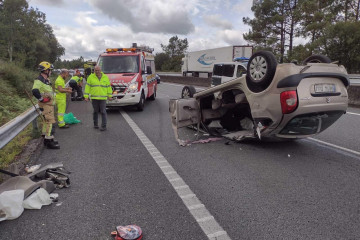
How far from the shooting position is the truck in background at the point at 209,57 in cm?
2775

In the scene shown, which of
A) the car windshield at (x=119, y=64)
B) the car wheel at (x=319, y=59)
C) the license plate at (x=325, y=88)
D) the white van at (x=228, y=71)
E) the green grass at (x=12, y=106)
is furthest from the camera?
the white van at (x=228, y=71)

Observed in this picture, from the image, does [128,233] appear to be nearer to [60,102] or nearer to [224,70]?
[60,102]

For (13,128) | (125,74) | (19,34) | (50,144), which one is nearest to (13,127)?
(13,128)

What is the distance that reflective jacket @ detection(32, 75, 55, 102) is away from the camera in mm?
5402

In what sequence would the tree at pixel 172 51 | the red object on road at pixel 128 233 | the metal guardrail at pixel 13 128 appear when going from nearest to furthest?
the red object on road at pixel 128 233
the metal guardrail at pixel 13 128
the tree at pixel 172 51

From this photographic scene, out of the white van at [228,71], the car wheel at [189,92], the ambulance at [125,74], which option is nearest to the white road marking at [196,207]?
the car wheel at [189,92]

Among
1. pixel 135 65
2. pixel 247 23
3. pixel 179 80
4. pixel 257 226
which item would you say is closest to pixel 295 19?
pixel 247 23

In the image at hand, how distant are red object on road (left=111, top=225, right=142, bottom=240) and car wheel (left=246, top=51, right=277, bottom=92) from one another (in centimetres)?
306

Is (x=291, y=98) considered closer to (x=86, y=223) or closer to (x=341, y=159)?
(x=341, y=159)

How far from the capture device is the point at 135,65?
34.0 feet

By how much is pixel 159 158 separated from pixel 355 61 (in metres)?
28.9

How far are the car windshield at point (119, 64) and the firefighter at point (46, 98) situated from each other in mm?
4628

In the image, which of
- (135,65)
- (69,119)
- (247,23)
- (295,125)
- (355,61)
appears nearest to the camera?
(295,125)

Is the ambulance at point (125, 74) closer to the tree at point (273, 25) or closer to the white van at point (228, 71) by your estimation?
the white van at point (228, 71)
